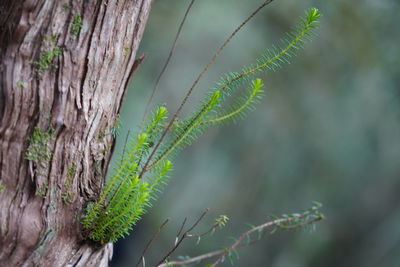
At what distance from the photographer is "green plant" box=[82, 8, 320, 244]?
0.88 m

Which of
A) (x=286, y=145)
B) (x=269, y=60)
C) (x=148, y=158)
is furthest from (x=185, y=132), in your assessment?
(x=286, y=145)

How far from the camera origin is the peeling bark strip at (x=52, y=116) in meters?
0.81

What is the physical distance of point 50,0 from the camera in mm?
809

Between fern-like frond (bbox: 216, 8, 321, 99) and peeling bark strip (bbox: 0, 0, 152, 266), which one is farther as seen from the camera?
fern-like frond (bbox: 216, 8, 321, 99)

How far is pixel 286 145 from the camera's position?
457 cm

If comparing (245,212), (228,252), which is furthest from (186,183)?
(228,252)

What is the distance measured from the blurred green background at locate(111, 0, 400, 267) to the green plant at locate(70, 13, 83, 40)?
11.2 feet

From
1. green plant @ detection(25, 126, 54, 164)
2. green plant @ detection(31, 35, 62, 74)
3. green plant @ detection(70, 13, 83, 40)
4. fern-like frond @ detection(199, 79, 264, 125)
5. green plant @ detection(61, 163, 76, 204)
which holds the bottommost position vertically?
green plant @ detection(61, 163, 76, 204)

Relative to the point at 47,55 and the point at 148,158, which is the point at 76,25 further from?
the point at 148,158

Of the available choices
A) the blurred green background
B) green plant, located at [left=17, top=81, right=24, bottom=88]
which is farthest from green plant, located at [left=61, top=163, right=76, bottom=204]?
the blurred green background

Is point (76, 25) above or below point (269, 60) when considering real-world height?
below

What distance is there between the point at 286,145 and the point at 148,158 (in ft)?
12.3

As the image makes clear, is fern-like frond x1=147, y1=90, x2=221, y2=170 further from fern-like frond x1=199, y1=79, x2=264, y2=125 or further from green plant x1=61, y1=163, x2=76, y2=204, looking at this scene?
green plant x1=61, y1=163, x2=76, y2=204

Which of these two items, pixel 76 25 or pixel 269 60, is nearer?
pixel 76 25
